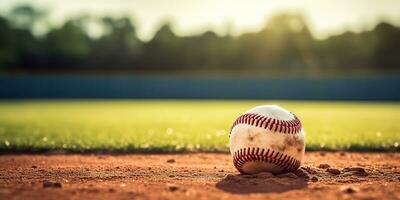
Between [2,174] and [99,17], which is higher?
[99,17]

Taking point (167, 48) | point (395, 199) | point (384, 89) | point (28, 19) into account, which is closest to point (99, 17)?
point (28, 19)

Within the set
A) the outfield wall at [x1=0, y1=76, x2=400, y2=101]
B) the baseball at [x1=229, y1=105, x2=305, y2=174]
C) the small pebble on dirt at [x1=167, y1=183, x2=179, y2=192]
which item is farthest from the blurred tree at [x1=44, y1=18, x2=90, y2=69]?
the small pebble on dirt at [x1=167, y1=183, x2=179, y2=192]

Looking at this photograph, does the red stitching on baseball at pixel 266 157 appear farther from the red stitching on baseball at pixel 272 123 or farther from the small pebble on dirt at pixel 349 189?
the small pebble on dirt at pixel 349 189

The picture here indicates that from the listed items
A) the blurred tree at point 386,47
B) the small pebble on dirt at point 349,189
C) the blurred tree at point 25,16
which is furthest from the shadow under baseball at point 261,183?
the blurred tree at point 25,16

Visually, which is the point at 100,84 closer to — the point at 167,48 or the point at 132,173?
the point at 167,48

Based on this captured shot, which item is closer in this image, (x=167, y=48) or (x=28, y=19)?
(x=167, y=48)

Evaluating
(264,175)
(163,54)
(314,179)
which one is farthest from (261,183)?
(163,54)

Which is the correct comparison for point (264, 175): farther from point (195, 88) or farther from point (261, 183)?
point (195, 88)
